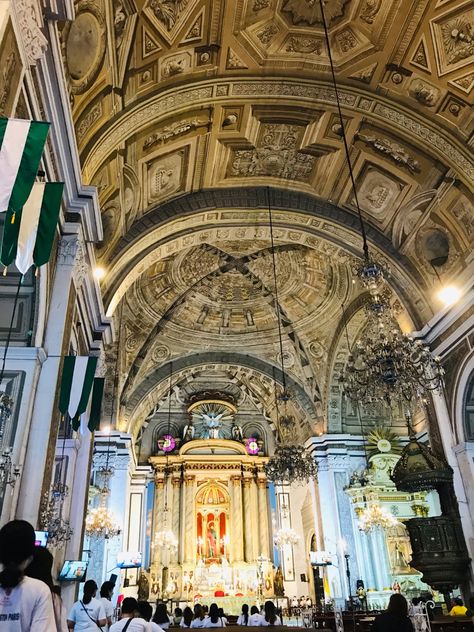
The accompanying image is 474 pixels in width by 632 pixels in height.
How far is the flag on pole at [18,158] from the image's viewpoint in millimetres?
3656

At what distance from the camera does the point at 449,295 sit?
32.8 ft

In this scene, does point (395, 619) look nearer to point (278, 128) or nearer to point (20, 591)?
point (20, 591)

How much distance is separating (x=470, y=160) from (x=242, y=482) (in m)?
15.4

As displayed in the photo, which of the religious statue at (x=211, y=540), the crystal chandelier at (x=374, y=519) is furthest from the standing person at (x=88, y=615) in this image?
the religious statue at (x=211, y=540)

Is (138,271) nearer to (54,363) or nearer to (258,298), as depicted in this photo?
(54,363)

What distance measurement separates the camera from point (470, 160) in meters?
9.25

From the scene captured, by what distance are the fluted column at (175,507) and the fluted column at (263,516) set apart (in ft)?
10.3

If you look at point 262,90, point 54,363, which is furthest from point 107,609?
point 262,90

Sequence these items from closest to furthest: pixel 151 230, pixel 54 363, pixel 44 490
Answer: pixel 44 490 < pixel 54 363 < pixel 151 230

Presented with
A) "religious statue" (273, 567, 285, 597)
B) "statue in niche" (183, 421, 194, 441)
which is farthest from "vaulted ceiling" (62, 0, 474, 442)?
"religious statue" (273, 567, 285, 597)

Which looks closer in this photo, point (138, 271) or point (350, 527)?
point (138, 271)

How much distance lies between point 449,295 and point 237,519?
13622 mm

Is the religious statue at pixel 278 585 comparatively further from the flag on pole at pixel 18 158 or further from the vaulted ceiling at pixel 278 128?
the flag on pole at pixel 18 158

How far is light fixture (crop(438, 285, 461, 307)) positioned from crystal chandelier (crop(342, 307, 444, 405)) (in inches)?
124
